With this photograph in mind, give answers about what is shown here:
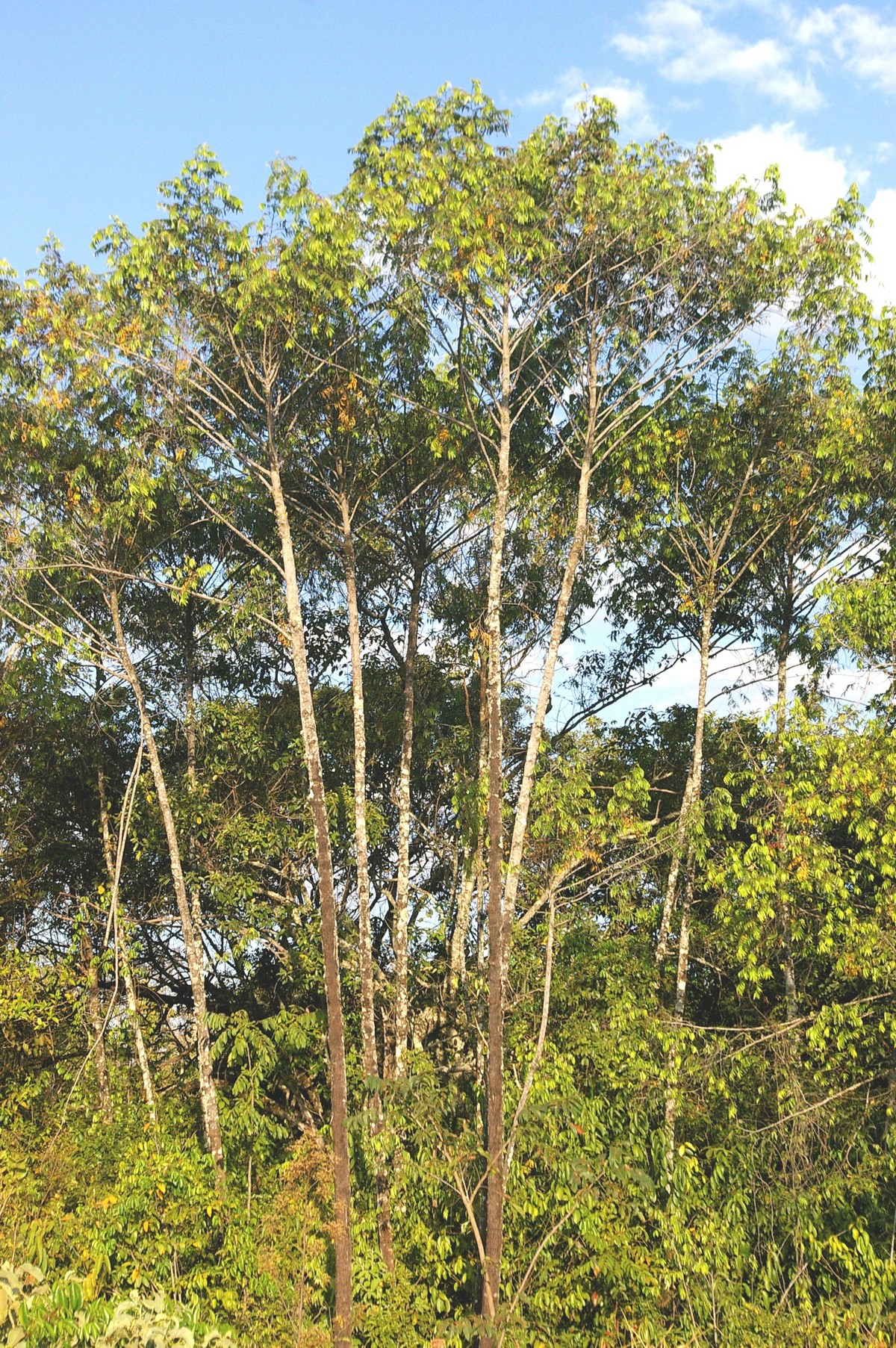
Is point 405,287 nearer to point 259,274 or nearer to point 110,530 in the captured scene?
point 259,274

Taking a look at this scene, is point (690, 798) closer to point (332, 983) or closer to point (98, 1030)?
point (332, 983)

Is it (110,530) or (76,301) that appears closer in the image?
(76,301)

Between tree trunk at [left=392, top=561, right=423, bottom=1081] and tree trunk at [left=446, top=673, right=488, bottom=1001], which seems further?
tree trunk at [left=446, top=673, right=488, bottom=1001]

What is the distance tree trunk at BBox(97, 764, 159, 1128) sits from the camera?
520 inches

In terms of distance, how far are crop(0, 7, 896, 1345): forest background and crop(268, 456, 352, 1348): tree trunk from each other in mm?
50

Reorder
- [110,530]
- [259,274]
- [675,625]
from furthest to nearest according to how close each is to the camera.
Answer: [675,625] → [110,530] → [259,274]

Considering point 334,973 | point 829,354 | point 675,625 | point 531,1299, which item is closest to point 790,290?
point 829,354

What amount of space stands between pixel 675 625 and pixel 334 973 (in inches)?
296

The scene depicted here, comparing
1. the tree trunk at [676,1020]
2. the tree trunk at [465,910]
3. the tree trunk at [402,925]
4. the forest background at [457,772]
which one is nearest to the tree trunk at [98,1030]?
the forest background at [457,772]

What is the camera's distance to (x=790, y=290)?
1300 centimetres

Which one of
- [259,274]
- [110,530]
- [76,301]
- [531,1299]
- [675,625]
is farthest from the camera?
[675,625]

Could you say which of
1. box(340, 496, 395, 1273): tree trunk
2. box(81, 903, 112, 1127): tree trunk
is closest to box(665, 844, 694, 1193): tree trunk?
box(340, 496, 395, 1273): tree trunk

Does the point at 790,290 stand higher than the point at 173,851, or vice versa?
the point at 790,290

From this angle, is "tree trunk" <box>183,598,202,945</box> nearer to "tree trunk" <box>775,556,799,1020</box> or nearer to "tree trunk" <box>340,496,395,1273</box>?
"tree trunk" <box>340,496,395,1273</box>
